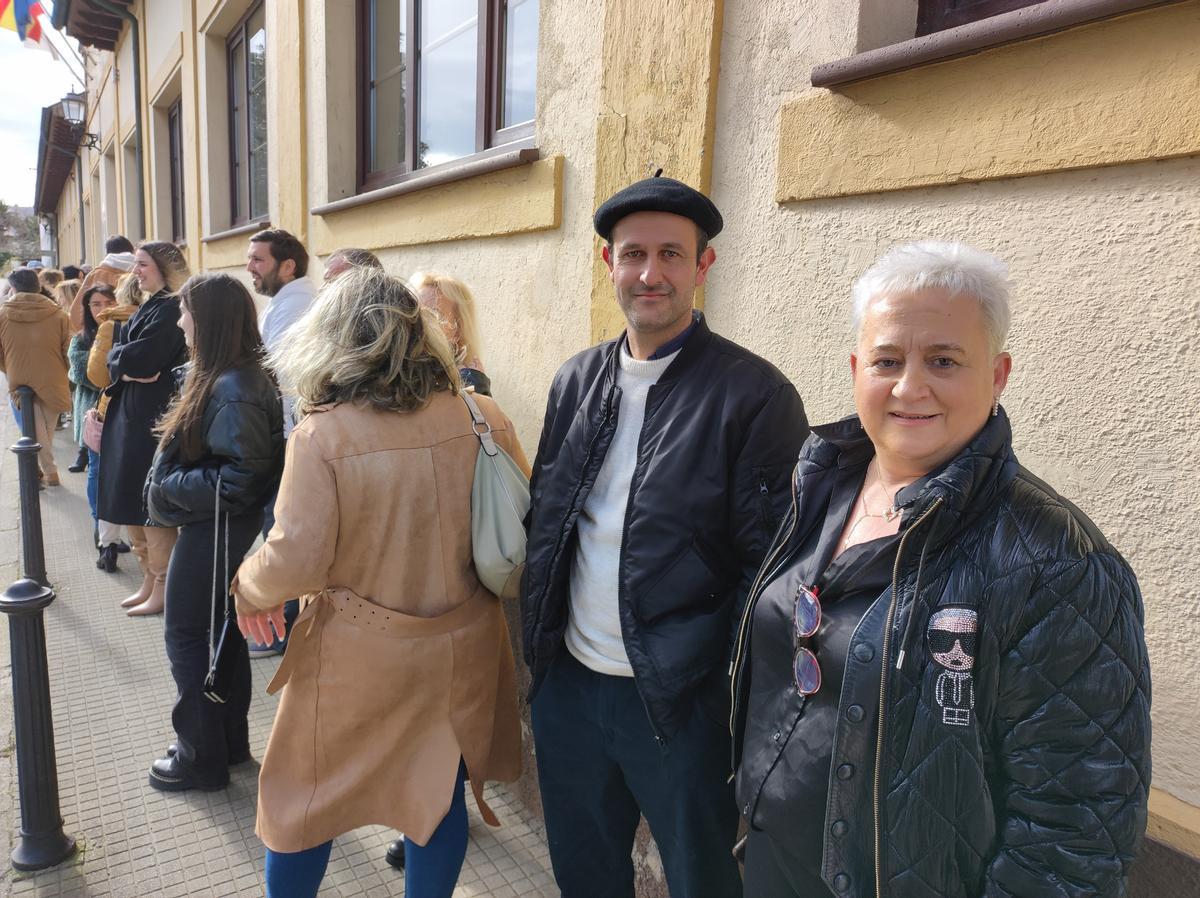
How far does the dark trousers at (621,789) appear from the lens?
1725mm

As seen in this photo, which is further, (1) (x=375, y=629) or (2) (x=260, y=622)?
(2) (x=260, y=622)

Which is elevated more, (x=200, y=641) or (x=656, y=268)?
(x=656, y=268)

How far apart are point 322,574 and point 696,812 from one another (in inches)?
40.6

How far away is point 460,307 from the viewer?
315cm

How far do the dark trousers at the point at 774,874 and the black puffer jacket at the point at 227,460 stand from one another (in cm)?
195

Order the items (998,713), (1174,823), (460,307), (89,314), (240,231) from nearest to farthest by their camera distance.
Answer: (998,713), (1174,823), (460,307), (89,314), (240,231)

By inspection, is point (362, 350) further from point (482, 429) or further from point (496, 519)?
point (496, 519)

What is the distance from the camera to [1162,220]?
57.8 inches

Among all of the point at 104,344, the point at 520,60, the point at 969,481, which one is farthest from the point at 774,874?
the point at 104,344

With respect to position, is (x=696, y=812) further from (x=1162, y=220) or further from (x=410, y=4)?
(x=410, y=4)

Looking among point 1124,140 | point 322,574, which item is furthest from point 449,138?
point 1124,140

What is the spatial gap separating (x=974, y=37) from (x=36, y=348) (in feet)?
24.6

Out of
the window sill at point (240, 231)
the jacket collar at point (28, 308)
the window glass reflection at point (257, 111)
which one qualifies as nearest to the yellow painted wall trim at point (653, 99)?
the window sill at point (240, 231)

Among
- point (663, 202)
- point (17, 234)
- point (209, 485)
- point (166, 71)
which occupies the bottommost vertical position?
point (209, 485)
